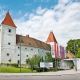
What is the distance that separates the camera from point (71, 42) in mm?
82688

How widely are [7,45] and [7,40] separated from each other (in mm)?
1553

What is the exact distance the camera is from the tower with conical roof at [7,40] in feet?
174

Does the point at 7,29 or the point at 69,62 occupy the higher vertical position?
the point at 7,29

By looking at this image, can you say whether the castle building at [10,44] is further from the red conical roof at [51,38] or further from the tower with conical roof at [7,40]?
the red conical roof at [51,38]

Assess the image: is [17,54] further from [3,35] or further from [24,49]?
[3,35]

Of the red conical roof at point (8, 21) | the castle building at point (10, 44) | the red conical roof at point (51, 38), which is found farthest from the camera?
the red conical roof at point (51, 38)

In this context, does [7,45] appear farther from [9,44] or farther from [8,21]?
[8,21]

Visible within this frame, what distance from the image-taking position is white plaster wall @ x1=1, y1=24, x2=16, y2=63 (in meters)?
53.1

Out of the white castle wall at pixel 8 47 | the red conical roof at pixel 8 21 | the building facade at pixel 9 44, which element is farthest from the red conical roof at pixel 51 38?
the red conical roof at pixel 8 21

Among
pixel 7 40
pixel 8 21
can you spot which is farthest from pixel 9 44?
pixel 8 21

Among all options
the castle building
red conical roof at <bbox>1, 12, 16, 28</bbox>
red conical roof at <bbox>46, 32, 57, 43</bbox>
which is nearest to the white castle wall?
the castle building

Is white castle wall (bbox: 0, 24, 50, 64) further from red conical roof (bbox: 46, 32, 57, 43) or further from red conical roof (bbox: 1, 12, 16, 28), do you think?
red conical roof (bbox: 46, 32, 57, 43)

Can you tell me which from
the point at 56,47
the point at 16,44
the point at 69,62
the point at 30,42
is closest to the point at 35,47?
the point at 30,42

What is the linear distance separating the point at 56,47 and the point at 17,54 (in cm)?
1592
